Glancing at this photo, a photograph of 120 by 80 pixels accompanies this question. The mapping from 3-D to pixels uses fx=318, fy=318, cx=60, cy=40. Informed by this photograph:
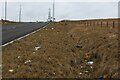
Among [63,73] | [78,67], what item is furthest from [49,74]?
[78,67]

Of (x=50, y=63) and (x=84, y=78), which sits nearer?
(x=84, y=78)

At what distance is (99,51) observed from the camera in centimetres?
1672

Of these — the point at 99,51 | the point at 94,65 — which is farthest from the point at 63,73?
the point at 99,51

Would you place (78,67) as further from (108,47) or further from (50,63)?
(108,47)

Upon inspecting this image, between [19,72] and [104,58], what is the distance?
17.1ft

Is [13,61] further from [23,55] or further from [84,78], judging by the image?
[84,78]

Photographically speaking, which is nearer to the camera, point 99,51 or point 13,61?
point 13,61

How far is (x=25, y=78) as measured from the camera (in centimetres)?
1034

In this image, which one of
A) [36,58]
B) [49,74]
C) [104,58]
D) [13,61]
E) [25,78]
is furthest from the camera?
[104,58]

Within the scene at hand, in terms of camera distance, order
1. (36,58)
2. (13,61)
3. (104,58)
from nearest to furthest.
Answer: (13,61) < (36,58) < (104,58)

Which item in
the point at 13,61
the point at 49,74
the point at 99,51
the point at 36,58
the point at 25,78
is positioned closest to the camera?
the point at 25,78

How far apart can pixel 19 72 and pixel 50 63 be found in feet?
8.07

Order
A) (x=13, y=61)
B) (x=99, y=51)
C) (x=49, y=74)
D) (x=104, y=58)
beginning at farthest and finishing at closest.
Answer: (x=99, y=51)
(x=104, y=58)
(x=13, y=61)
(x=49, y=74)

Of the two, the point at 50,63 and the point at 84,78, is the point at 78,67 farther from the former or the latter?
the point at 84,78
